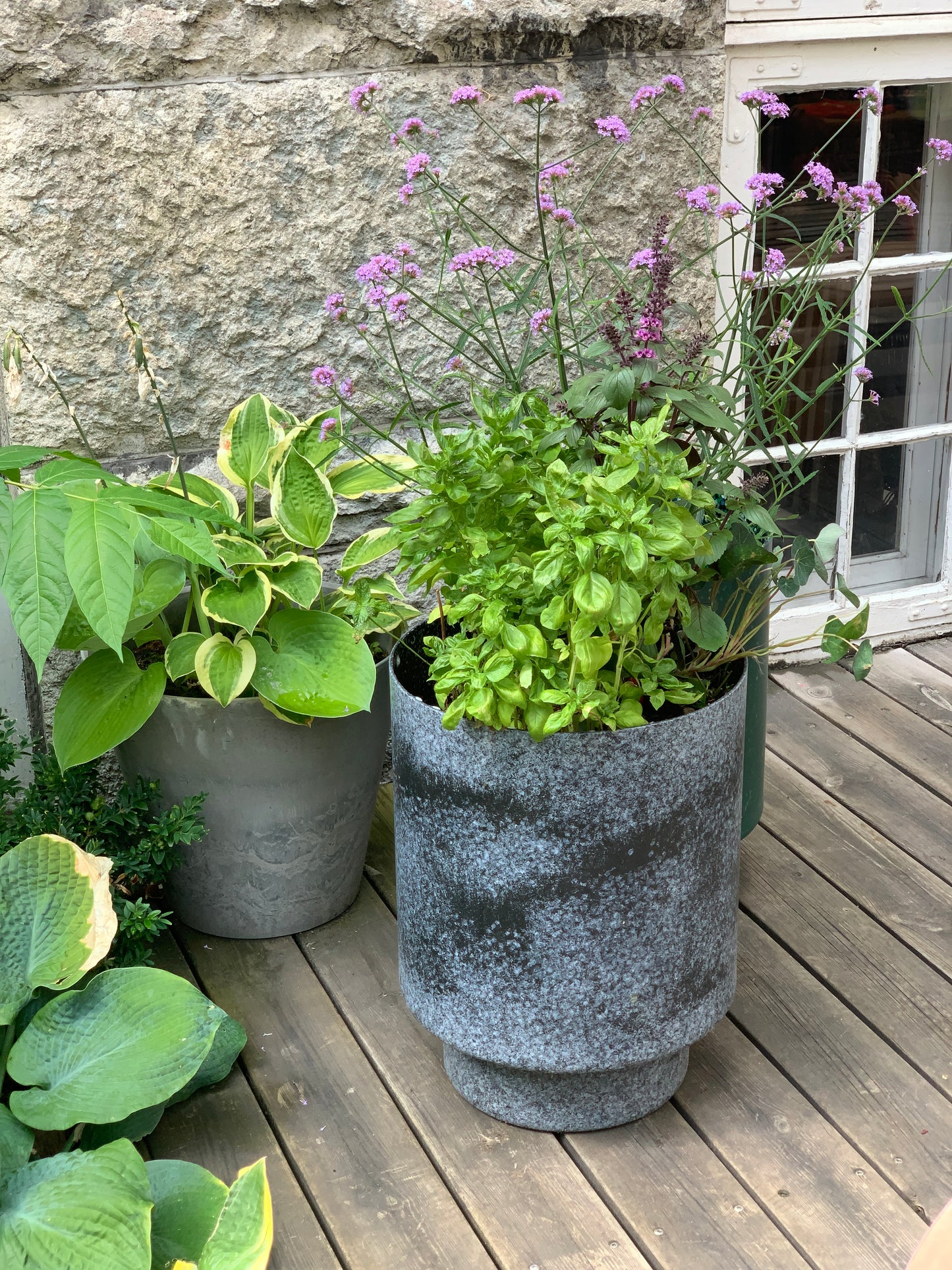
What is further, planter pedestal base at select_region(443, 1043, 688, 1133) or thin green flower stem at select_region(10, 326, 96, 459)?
thin green flower stem at select_region(10, 326, 96, 459)

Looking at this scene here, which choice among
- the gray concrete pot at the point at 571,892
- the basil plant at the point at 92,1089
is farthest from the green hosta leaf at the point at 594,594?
the basil plant at the point at 92,1089

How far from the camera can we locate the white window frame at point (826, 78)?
8.14 ft

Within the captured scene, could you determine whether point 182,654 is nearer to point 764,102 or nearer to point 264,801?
point 264,801

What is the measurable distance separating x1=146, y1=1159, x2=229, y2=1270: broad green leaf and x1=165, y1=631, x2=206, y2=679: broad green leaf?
0.68 metres

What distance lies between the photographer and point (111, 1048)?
5.32ft

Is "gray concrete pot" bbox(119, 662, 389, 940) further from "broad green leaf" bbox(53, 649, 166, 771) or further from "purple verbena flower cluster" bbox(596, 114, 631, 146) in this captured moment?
"purple verbena flower cluster" bbox(596, 114, 631, 146)

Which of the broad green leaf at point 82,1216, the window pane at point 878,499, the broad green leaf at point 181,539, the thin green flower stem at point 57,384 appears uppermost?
the thin green flower stem at point 57,384

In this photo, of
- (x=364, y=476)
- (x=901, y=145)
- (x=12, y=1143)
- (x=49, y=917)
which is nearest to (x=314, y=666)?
(x=364, y=476)

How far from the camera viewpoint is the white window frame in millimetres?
2482

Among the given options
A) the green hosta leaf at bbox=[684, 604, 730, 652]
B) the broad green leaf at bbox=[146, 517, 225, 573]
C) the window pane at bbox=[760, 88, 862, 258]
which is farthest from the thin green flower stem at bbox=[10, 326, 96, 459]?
the window pane at bbox=[760, 88, 862, 258]

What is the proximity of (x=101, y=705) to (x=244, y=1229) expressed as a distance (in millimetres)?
778

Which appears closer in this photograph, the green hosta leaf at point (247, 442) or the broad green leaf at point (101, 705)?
the broad green leaf at point (101, 705)

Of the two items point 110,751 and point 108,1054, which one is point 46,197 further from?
point 108,1054

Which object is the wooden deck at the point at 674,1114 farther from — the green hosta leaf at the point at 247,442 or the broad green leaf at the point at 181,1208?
the green hosta leaf at the point at 247,442
